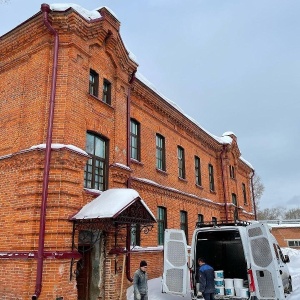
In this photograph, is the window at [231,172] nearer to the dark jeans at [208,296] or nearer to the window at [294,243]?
the dark jeans at [208,296]

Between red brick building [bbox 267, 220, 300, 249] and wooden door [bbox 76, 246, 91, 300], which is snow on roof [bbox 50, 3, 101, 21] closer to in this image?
wooden door [bbox 76, 246, 91, 300]

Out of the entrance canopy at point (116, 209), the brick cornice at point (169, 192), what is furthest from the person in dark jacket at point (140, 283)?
the brick cornice at point (169, 192)

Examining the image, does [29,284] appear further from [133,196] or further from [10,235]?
[133,196]

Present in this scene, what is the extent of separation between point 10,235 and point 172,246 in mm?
4544

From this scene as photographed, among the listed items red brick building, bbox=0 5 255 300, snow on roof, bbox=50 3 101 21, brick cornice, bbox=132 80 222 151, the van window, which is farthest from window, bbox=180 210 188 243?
snow on roof, bbox=50 3 101 21

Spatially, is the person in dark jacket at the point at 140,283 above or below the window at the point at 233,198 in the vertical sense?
below

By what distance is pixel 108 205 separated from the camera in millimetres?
8945

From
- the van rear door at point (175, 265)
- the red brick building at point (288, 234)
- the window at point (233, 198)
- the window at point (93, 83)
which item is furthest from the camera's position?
the red brick building at point (288, 234)

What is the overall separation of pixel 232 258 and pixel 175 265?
218cm

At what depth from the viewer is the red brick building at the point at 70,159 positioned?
27.7ft

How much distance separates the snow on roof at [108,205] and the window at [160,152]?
5.89m

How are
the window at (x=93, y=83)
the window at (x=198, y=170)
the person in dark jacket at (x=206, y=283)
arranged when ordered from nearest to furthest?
1. the person in dark jacket at (x=206, y=283)
2. the window at (x=93, y=83)
3. the window at (x=198, y=170)

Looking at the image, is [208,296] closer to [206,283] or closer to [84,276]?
[206,283]

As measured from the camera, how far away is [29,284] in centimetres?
802
